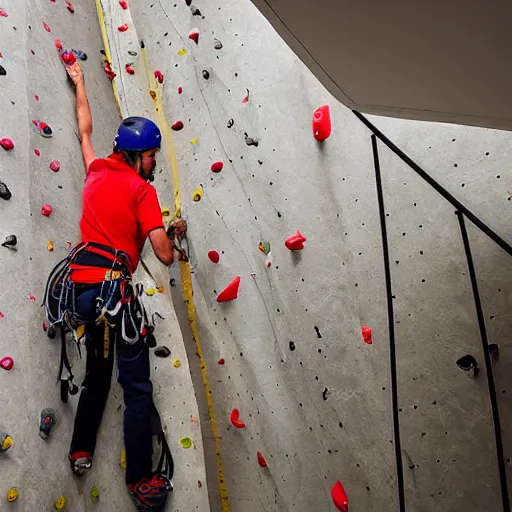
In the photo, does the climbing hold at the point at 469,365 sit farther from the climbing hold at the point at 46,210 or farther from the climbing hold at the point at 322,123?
the climbing hold at the point at 46,210

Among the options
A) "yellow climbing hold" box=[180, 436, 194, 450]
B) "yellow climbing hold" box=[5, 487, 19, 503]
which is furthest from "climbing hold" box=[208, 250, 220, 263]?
"yellow climbing hold" box=[5, 487, 19, 503]

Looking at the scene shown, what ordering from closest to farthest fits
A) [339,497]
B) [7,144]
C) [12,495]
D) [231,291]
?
[12,495] → [339,497] → [7,144] → [231,291]

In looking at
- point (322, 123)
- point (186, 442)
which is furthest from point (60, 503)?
point (322, 123)

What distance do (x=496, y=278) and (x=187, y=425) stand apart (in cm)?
129

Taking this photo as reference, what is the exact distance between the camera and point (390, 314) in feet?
4.91

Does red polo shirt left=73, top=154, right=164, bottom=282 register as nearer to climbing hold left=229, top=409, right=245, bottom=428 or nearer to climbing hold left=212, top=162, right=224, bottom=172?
climbing hold left=212, top=162, right=224, bottom=172

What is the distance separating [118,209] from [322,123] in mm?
703

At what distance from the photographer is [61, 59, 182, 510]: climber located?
1742mm

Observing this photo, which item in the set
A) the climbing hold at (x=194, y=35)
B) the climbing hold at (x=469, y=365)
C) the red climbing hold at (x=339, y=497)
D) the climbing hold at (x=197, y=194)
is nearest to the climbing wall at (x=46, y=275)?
the climbing hold at (x=197, y=194)

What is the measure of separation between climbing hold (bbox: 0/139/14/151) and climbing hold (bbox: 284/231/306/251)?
957 mm

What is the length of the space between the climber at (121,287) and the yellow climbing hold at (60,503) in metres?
0.09

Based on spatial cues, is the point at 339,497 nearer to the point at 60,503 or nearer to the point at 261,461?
the point at 261,461

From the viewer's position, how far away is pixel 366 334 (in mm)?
1576

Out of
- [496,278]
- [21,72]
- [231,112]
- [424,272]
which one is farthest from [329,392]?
[21,72]
